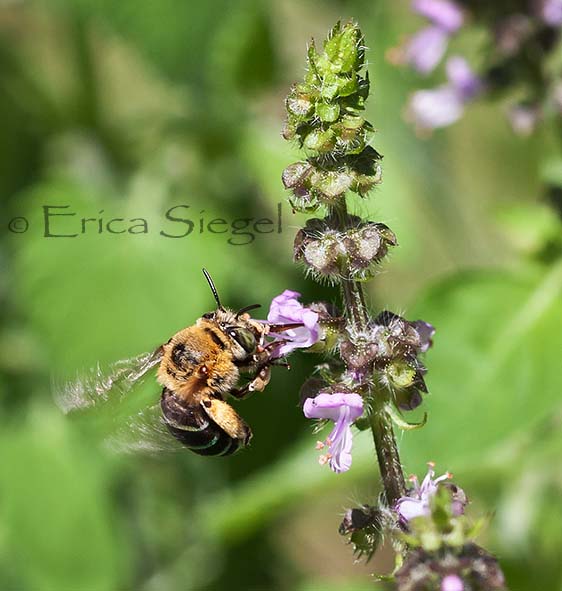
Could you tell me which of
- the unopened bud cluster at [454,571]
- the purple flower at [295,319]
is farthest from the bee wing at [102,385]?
the unopened bud cluster at [454,571]

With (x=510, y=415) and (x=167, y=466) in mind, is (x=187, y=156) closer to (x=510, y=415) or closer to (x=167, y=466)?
(x=167, y=466)

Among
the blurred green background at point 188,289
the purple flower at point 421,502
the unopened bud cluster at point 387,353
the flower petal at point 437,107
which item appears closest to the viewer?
the purple flower at point 421,502

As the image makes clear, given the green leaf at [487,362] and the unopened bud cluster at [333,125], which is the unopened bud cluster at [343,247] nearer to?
the unopened bud cluster at [333,125]

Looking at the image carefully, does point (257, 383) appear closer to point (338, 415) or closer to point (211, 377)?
point (211, 377)

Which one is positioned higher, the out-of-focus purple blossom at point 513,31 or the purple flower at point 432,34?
the purple flower at point 432,34

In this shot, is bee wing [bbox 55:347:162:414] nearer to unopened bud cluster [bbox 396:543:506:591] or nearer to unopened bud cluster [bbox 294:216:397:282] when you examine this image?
unopened bud cluster [bbox 294:216:397:282]

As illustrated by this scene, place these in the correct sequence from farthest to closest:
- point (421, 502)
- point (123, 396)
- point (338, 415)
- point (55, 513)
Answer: point (55, 513)
point (123, 396)
point (338, 415)
point (421, 502)

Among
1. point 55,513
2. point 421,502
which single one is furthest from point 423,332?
point 55,513
